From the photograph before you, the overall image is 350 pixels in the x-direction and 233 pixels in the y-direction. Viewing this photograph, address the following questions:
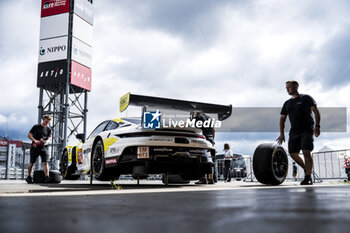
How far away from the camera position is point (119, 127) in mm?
6691

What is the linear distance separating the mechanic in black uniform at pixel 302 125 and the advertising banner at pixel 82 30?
1205 inches

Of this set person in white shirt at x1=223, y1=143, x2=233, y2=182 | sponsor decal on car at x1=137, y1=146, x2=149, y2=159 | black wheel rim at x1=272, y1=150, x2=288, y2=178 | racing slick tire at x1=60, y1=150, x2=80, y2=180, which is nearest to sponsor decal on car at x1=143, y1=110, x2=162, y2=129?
sponsor decal on car at x1=137, y1=146, x2=149, y2=159

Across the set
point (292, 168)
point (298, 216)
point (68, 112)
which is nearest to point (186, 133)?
point (298, 216)

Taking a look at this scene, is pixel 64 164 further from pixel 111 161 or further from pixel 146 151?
pixel 146 151

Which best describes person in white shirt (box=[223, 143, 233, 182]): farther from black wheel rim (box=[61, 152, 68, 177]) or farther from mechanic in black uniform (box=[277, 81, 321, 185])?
mechanic in black uniform (box=[277, 81, 321, 185])

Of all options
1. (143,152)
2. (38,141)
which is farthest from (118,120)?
(38,141)

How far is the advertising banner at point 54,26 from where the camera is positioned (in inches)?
1339

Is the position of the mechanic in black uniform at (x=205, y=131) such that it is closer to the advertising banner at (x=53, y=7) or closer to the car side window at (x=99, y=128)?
the car side window at (x=99, y=128)

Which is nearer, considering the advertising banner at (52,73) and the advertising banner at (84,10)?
the advertising banner at (52,73)

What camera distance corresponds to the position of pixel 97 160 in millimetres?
7047

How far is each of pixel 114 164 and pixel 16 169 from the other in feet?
48.7

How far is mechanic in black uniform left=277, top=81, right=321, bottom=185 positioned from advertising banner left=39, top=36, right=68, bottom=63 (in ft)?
97.2

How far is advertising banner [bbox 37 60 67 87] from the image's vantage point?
108 feet

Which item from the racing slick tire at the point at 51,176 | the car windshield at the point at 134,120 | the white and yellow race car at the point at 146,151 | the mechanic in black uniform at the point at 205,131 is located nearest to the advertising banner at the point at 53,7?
the racing slick tire at the point at 51,176
